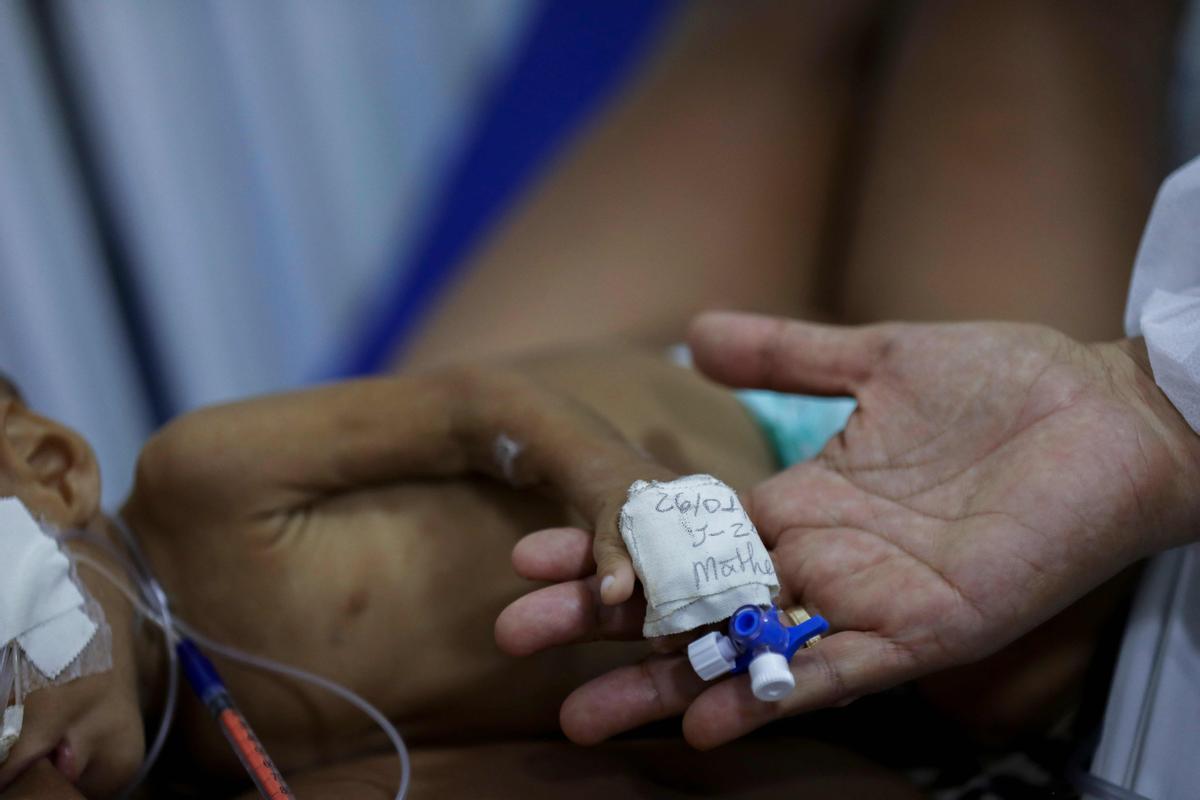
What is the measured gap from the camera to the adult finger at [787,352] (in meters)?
0.92

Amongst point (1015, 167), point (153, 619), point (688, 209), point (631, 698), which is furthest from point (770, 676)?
point (688, 209)

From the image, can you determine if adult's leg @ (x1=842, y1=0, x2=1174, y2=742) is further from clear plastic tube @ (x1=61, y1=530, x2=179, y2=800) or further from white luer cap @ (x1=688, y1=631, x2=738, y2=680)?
clear plastic tube @ (x1=61, y1=530, x2=179, y2=800)

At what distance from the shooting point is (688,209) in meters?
1.45

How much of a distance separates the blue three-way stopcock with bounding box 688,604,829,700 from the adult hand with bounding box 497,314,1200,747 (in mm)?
44

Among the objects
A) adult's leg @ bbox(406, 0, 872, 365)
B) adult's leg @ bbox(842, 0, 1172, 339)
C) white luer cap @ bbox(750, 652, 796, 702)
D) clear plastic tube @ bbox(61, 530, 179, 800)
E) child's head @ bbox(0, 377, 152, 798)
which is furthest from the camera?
adult's leg @ bbox(406, 0, 872, 365)

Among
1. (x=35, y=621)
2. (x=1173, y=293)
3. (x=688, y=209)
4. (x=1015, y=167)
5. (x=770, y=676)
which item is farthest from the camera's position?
(x=688, y=209)

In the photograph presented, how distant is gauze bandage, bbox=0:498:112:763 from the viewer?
2.35ft

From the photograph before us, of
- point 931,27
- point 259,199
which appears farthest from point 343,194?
point 931,27

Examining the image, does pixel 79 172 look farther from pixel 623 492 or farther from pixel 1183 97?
pixel 1183 97

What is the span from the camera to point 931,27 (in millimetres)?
1350

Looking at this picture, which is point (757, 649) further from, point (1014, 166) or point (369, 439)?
point (1014, 166)

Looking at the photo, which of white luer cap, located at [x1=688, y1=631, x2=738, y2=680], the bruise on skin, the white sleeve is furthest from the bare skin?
the white sleeve

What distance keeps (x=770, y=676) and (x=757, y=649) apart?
0.08ft

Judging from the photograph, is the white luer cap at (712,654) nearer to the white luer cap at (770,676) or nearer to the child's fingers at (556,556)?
the white luer cap at (770,676)
